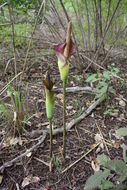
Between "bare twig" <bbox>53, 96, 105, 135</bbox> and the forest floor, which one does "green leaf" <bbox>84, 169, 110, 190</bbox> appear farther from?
"bare twig" <bbox>53, 96, 105, 135</bbox>

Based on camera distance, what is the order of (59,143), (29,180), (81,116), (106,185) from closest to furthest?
1. (106,185)
2. (29,180)
3. (59,143)
4. (81,116)

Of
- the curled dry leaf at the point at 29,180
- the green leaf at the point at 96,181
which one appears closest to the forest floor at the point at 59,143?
the curled dry leaf at the point at 29,180

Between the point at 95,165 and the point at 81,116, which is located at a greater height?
the point at 81,116

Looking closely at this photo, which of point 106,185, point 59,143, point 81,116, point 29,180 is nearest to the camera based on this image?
point 106,185

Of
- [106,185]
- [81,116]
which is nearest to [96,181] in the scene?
[106,185]

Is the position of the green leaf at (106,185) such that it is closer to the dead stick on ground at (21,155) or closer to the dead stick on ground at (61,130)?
the dead stick on ground at (61,130)

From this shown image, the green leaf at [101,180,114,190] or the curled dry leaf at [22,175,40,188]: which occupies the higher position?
the green leaf at [101,180,114,190]

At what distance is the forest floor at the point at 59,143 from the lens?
1071mm

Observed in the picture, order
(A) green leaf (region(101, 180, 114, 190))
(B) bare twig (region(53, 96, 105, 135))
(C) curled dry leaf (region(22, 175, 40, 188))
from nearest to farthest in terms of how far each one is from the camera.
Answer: (A) green leaf (region(101, 180, 114, 190))
(C) curled dry leaf (region(22, 175, 40, 188))
(B) bare twig (region(53, 96, 105, 135))

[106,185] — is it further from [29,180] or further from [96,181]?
[29,180]

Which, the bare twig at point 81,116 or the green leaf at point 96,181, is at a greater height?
the bare twig at point 81,116

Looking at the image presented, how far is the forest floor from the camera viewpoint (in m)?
1.07

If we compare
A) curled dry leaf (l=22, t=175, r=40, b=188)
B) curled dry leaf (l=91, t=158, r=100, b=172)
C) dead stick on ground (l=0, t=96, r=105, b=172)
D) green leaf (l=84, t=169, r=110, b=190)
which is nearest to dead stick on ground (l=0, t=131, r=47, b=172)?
dead stick on ground (l=0, t=96, r=105, b=172)

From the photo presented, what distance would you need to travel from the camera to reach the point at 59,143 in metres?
1.28
